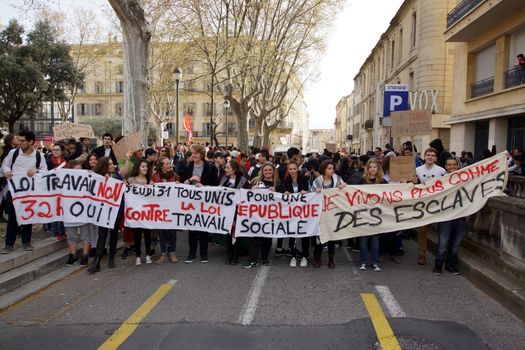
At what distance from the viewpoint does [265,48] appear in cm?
2492

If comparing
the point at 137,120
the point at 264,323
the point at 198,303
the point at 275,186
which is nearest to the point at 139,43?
the point at 137,120

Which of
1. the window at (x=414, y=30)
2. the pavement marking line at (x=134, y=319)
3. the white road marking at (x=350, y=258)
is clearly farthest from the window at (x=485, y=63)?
the pavement marking line at (x=134, y=319)

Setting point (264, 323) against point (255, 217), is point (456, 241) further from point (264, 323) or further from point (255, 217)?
point (264, 323)

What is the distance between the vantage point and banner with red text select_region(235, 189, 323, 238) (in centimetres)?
708

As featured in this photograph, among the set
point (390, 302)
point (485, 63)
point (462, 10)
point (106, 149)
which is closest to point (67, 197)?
point (106, 149)

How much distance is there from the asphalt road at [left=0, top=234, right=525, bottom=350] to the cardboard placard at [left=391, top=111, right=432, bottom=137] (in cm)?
333

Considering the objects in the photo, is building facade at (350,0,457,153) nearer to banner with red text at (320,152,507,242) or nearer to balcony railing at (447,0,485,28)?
balcony railing at (447,0,485,28)

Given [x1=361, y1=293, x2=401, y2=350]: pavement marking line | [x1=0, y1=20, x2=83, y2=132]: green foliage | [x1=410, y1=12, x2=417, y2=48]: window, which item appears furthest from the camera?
[x1=410, y1=12, x2=417, y2=48]: window

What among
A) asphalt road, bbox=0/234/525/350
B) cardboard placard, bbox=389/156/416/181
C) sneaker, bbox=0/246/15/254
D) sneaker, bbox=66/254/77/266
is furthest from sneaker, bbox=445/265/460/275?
sneaker, bbox=0/246/15/254

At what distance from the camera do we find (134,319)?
4.80 metres

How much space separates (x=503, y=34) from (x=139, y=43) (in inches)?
519

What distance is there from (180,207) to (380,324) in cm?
389

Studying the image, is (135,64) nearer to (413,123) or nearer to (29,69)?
(413,123)

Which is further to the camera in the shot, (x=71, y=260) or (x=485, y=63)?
(x=485, y=63)
